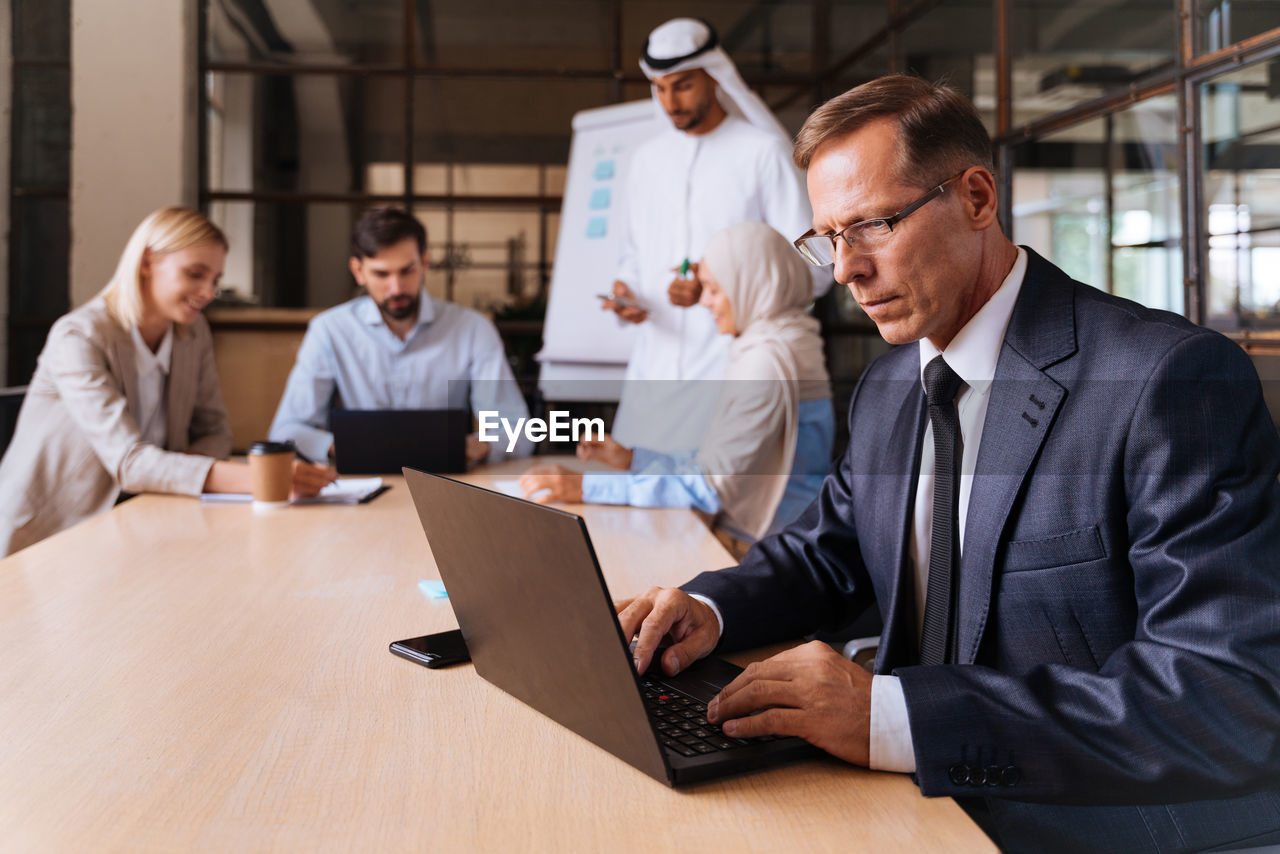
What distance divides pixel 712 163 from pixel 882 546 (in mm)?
3098

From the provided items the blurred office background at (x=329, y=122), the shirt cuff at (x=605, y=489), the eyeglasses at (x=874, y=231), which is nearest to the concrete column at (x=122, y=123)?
the blurred office background at (x=329, y=122)

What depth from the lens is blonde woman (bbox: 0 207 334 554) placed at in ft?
8.41

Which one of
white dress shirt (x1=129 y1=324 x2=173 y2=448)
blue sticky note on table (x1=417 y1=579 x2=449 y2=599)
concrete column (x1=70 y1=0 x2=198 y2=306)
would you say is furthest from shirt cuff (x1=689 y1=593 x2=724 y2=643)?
concrete column (x1=70 y1=0 x2=198 y2=306)

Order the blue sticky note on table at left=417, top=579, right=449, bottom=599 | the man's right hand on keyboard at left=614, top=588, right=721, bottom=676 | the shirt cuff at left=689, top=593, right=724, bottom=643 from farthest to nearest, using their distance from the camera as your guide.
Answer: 1. the blue sticky note on table at left=417, top=579, right=449, bottom=599
2. the shirt cuff at left=689, top=593, right=724, bottom=643
3. the man's right hand on keyboard at left=614, top=588, right=721, bottom=676

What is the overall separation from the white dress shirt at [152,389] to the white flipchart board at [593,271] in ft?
8.35

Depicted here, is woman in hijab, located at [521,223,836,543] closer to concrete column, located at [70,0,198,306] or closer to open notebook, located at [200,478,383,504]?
open notebook, located at [200,478,383,504]

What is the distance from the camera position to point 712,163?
423cm

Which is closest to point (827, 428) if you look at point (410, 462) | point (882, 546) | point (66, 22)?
point (410, 462)

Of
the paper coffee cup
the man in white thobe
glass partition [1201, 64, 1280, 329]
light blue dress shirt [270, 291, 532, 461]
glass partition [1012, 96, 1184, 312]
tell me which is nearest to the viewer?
the paper coffee cup

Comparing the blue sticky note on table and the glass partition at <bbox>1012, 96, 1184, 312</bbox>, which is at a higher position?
→ the glass partition at <bbox>1012, 96, 1184, 312</bbox>

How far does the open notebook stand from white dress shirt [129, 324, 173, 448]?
0.54 m

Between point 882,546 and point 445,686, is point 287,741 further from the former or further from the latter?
point 882,546

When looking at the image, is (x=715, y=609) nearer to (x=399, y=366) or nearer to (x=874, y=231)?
(x=874, y=231)

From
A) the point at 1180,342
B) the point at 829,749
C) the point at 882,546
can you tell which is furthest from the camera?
the point at 882,546
